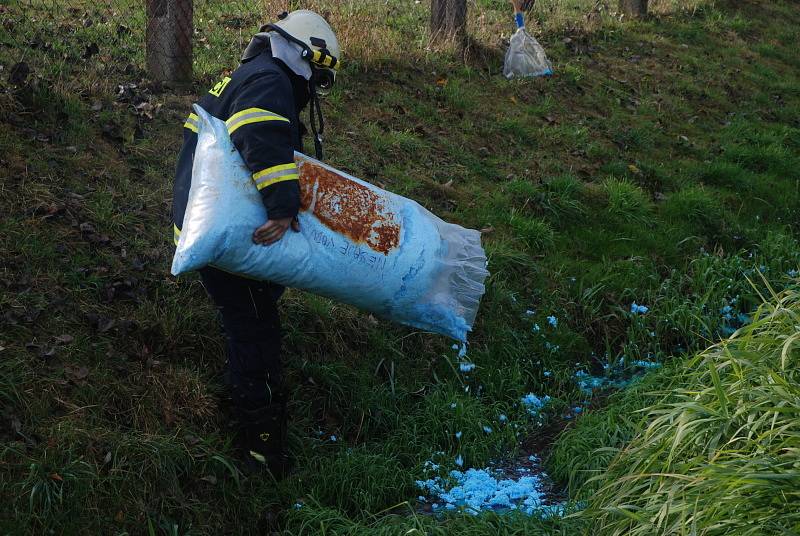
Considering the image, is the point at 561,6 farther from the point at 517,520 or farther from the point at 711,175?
the point at 517,520

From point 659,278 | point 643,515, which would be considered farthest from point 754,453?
point 659,278

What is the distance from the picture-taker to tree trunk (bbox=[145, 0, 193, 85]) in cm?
622

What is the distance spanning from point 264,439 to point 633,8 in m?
8.89

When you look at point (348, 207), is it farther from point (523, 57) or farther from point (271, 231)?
point (523, 57)

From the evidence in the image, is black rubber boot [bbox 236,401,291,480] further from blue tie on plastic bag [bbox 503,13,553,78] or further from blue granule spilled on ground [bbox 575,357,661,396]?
blue tie on plastic bag [bbox 503,13,553,78]

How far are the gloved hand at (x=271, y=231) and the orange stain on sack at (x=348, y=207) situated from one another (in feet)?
0.53

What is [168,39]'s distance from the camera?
622 centimetres

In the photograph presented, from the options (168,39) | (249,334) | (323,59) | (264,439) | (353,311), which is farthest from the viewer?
(168,39)

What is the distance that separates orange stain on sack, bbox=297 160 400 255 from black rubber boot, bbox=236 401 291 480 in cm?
89

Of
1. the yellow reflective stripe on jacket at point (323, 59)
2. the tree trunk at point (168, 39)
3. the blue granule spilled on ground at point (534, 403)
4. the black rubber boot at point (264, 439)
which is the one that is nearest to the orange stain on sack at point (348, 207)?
the yellow reflective stripe on jacket at point (323, 59)

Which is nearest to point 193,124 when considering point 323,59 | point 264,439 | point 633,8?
point 323,59

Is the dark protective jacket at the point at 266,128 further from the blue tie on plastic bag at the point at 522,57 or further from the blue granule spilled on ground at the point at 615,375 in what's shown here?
the blue tie on plastic bag at the point at 522,57

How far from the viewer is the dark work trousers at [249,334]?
385 cm

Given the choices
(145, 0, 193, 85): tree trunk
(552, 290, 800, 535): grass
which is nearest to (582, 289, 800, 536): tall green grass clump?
(552, 290, 800, 535): grass
